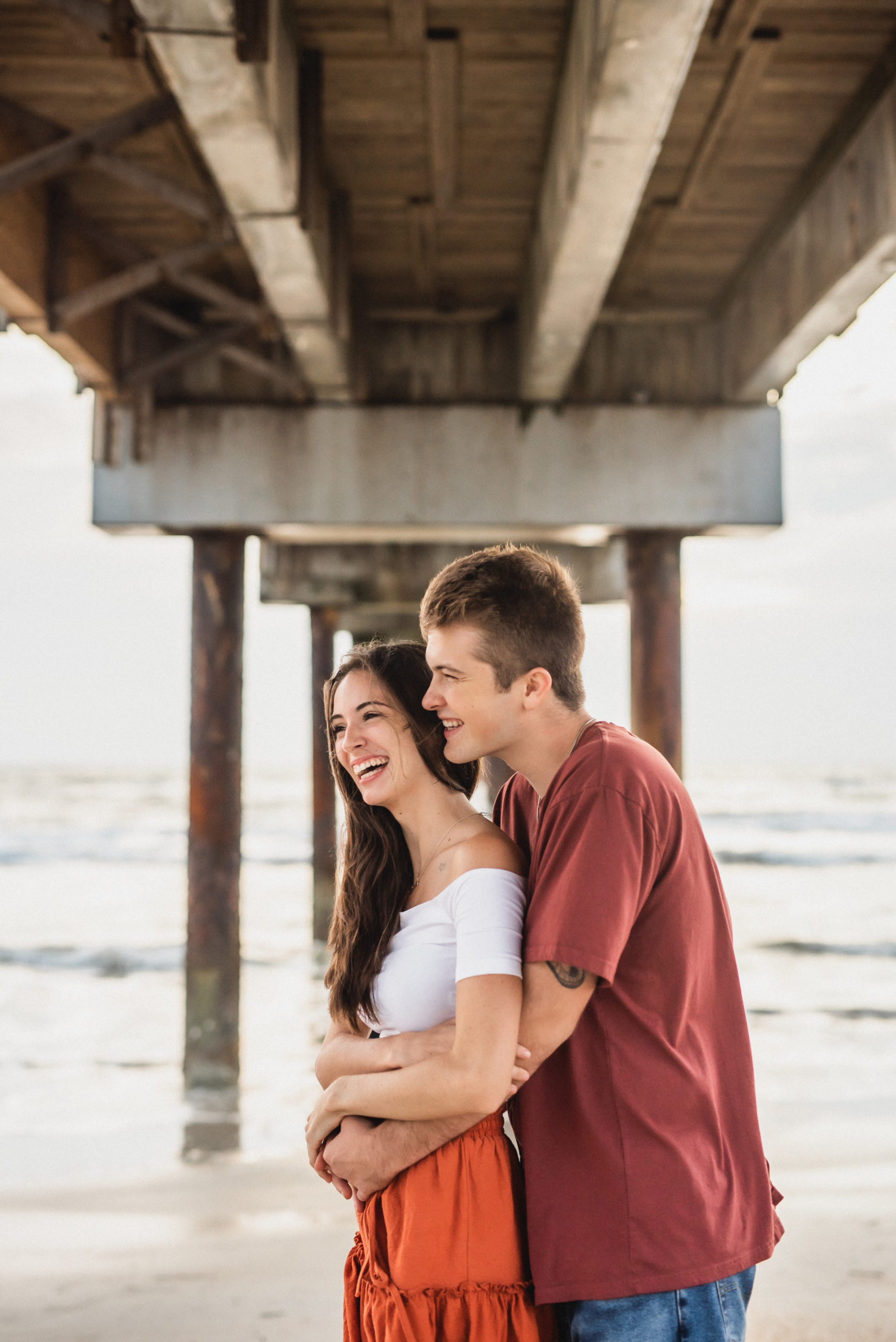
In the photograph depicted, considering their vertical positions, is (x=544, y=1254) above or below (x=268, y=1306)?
above

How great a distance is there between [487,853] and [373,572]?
41.8ft

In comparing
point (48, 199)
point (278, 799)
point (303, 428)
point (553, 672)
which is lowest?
point (278, 799)

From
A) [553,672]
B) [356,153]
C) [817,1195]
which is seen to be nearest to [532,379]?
[356,153]

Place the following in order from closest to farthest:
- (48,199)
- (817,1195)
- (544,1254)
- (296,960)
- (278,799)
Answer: (544,1254) < (817,1195) < (48,199) < (296,960) < (278,799)

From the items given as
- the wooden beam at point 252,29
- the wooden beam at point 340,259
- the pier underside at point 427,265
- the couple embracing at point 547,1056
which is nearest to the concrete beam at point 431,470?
the pier underside at point 427,265

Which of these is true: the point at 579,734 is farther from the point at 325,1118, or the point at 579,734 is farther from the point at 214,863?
the point at 214,863

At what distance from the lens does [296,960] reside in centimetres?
1512

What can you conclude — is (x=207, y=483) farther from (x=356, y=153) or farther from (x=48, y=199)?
(x=356, y=153)

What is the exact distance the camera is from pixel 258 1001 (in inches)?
487

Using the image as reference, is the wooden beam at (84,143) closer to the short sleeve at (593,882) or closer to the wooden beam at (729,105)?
the wooden beam at (729,105)

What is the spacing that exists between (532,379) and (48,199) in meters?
3.35

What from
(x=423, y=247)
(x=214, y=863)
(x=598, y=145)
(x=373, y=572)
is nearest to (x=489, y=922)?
(x=598, y=145)

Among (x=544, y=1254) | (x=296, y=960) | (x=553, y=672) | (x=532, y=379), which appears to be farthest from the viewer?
(x=296, y=960)

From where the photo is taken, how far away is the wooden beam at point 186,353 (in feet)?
26.2
